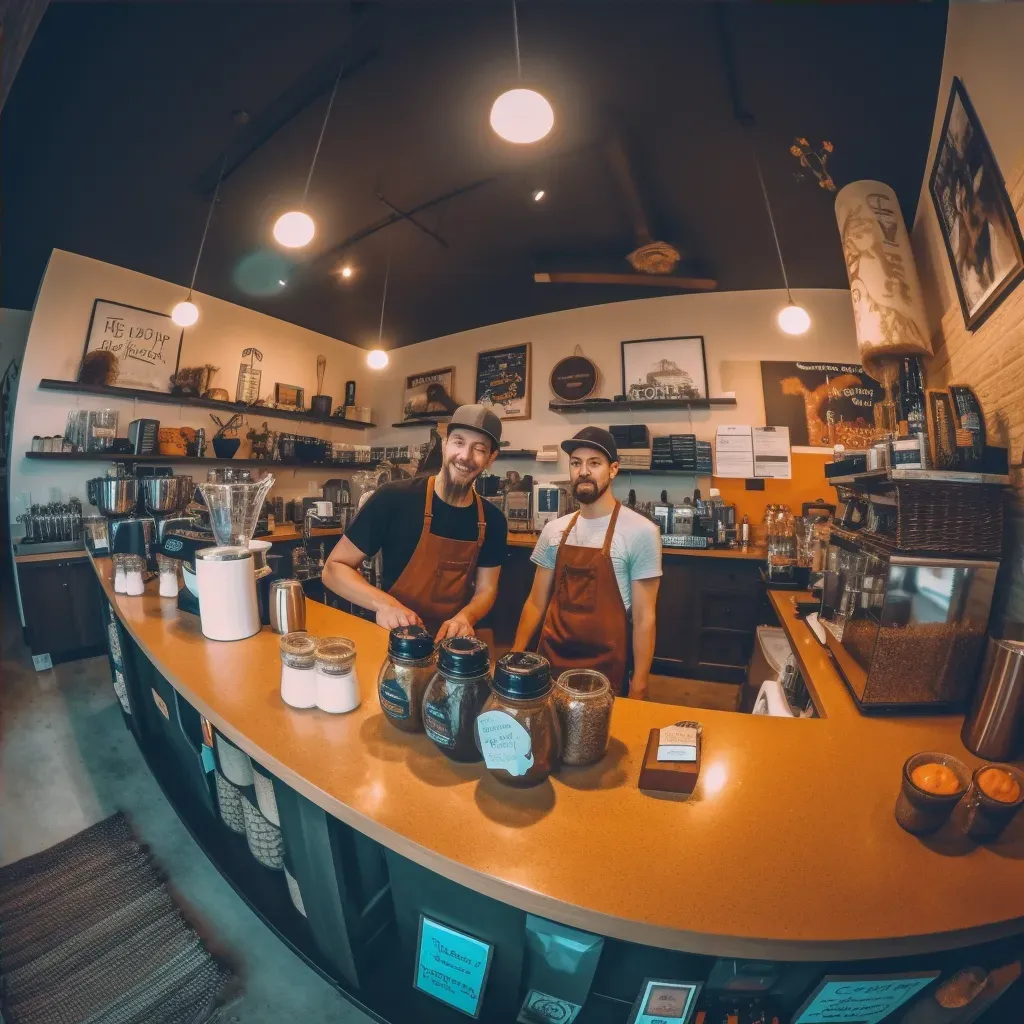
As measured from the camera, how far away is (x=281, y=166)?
2.90 m

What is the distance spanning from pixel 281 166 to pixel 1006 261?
3.64 m

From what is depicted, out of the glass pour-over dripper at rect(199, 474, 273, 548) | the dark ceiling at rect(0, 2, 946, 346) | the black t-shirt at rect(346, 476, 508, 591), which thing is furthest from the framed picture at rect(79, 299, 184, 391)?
the black t-shirt at rect(346, 476, 508, 591)

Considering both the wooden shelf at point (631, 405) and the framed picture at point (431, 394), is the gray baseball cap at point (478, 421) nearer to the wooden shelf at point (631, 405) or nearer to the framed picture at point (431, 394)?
the wooden shelf at point (631, 405)

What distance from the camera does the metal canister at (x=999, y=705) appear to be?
3.29 feet

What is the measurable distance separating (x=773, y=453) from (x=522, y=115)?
3569 mm

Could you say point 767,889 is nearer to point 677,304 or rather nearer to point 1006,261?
point 1006,261

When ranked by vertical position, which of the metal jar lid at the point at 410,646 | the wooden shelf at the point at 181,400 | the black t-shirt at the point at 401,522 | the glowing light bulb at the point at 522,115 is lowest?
the metal jar lid at the point at 410,646

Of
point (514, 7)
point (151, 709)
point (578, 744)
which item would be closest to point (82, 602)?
point (151, 709)

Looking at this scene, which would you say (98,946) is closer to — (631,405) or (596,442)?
(596,442)

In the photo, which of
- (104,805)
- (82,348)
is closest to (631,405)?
(104,805)

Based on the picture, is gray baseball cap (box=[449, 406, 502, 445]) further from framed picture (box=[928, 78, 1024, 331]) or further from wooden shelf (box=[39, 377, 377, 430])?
wooden shelf (box=[39, 377, 377, 430])

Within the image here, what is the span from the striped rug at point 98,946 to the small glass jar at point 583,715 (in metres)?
1.47

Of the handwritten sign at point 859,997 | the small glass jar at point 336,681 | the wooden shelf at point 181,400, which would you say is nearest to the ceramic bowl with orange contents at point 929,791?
the handwritten sign at point 859,997

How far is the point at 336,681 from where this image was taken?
1.11 metres
